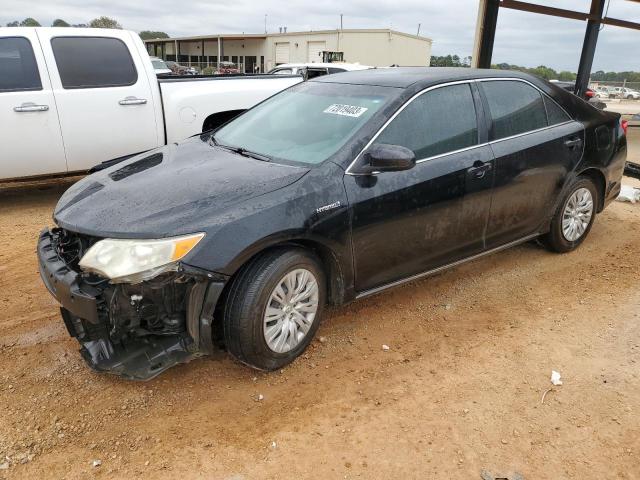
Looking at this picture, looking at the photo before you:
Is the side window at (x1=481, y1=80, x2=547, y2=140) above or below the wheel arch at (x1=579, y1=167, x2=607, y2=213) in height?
above

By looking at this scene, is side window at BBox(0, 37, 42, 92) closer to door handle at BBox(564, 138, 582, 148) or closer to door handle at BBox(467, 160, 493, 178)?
door handle at BBox(467, 160, 493, 178)

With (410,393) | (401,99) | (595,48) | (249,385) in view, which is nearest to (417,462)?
(410,393)

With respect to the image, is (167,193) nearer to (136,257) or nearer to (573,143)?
(136,257)

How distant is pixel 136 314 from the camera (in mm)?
2637

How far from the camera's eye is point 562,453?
2598mm

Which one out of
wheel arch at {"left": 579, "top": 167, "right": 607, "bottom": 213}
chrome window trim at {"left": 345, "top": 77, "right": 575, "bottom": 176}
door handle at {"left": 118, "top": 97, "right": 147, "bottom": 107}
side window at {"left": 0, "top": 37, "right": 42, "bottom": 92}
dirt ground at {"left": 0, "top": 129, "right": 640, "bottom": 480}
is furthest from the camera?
door handle at {"left": 118, "top": 97, "right": 147, "bottom": 107}

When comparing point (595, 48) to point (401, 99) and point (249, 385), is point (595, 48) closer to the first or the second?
point (401, 99)

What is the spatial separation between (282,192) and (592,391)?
6.93 ft

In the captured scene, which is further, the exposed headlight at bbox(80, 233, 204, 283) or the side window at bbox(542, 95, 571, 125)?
the side window at bbox(542, 95, 571, 125)

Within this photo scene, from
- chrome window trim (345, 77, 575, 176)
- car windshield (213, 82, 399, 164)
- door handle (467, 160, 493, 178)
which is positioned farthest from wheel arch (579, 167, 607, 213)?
car windshield (213, 82, 399, 164)

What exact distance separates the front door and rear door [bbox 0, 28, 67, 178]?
4044 millimetres

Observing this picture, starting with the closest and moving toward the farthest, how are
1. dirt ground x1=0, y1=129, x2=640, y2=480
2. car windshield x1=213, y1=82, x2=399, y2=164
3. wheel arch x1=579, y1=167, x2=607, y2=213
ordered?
dirt ground x1=0, y1=129, x2=640, y2=480 → car windshield x1=213, y1=82, x2=399, y2=164 → wheel arch x1=579, y1=167, x2=607, y2=213

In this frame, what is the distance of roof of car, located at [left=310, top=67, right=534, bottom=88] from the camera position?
373 centimetres

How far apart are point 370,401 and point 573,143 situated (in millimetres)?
2962
